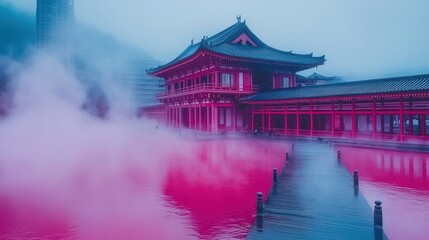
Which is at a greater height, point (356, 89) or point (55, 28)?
point (55, 28)

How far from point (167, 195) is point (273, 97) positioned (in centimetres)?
1821

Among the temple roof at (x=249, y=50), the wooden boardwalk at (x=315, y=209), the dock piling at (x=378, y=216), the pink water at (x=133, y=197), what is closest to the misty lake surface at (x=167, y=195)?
the pink water at (x=133, y=197)

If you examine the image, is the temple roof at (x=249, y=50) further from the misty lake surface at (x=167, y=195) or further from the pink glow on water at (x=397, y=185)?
the misty lake surface at (x=167, y=195)

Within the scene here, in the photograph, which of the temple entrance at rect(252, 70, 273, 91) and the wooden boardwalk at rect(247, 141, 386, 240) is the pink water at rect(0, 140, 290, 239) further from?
the temple entrance at rect(252, 70, 273, 91)

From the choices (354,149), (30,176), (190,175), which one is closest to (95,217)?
(190,175)

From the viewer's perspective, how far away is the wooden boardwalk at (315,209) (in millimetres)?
5965

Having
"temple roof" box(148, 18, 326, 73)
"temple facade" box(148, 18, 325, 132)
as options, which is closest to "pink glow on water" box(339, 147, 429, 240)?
"temple facade" box(148, 18, 325, 132)

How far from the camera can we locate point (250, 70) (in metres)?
29.8

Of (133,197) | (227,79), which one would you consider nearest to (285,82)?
(227,79)

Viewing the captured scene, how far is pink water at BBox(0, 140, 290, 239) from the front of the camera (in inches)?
275

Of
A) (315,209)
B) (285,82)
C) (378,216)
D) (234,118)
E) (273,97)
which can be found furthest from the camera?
(285,82)

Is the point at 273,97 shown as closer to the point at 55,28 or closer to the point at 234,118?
the point at 234,118

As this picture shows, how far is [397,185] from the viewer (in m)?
10.5

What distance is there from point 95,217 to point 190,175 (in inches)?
199
